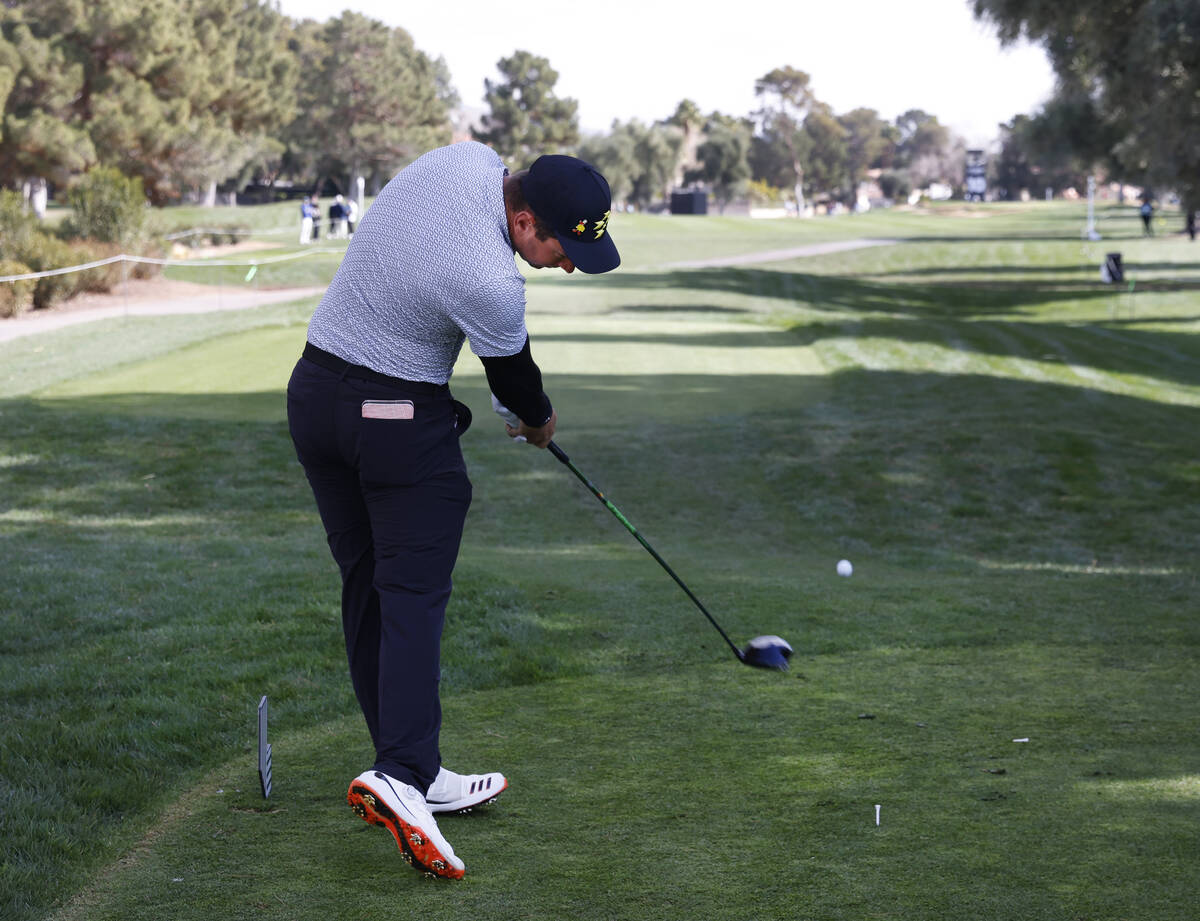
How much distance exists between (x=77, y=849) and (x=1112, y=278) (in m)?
38.4

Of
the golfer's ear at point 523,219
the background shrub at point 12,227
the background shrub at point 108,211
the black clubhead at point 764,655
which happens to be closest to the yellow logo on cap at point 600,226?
A: the golfer's ear at point 523,219

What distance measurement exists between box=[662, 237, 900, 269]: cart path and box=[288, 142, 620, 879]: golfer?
4076cm

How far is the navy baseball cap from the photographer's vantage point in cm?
340

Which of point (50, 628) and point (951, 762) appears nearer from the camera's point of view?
point (951, 762)

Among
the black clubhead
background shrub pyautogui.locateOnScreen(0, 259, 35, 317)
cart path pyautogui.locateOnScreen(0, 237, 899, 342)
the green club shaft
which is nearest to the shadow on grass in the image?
cart path pyautogui.locateOnScreen(0, 237, 899, 342)

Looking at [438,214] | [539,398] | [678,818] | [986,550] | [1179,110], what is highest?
[1179,110]

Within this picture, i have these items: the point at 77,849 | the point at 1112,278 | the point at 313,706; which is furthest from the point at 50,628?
the point at 1112,278

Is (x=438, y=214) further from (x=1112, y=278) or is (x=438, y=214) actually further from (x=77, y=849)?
(x=1112, y=278)

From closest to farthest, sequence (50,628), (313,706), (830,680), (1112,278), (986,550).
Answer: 1. (313,706)
2. (830,680)
3. (50,628)
4. (986,550)
5. (1112,278)

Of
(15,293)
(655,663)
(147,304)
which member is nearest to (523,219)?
(655,663)

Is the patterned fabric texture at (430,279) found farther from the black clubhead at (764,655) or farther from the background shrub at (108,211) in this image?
the background shrub at (108,211)

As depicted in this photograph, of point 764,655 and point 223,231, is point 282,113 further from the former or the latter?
point 764,655

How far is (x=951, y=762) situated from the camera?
4238mm

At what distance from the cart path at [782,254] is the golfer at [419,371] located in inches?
1605
